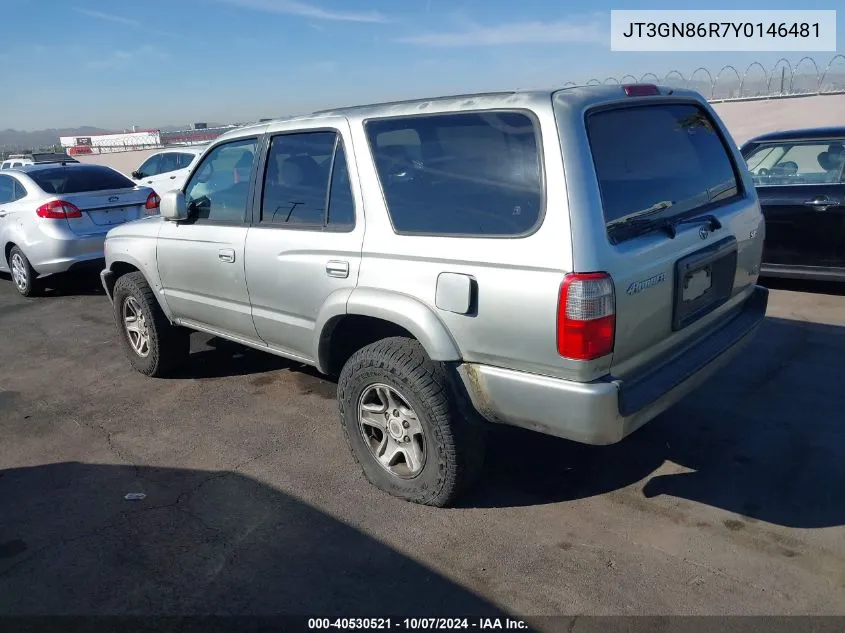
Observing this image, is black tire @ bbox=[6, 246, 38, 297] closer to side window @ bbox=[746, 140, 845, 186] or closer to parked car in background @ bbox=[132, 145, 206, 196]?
parked car in background @ bbox=[132, 145, 206, 196]

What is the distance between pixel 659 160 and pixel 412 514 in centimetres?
209

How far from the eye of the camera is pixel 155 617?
9.03ft

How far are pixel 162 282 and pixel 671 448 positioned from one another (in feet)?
11.9

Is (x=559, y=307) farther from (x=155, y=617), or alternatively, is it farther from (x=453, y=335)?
(x=155, y=617)

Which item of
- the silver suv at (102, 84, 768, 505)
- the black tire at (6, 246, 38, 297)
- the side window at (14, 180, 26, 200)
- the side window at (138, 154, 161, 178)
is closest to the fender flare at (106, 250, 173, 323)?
the silver suv at (102, 84, 768, 505)

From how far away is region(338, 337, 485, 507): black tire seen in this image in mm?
3129

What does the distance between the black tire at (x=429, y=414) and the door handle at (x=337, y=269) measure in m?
0.40

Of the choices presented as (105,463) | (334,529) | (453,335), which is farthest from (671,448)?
(105,463)

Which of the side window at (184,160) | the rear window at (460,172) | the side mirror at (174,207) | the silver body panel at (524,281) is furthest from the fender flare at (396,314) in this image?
the side window at (184,160)

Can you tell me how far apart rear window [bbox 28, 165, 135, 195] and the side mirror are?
452cm

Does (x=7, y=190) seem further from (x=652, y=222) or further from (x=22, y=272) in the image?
(x=652, y=222)

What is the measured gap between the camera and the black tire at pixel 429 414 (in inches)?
123

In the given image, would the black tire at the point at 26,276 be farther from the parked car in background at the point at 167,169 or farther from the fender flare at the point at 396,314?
the fender flare at the point at 396,314

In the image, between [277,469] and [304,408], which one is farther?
[304,408]
